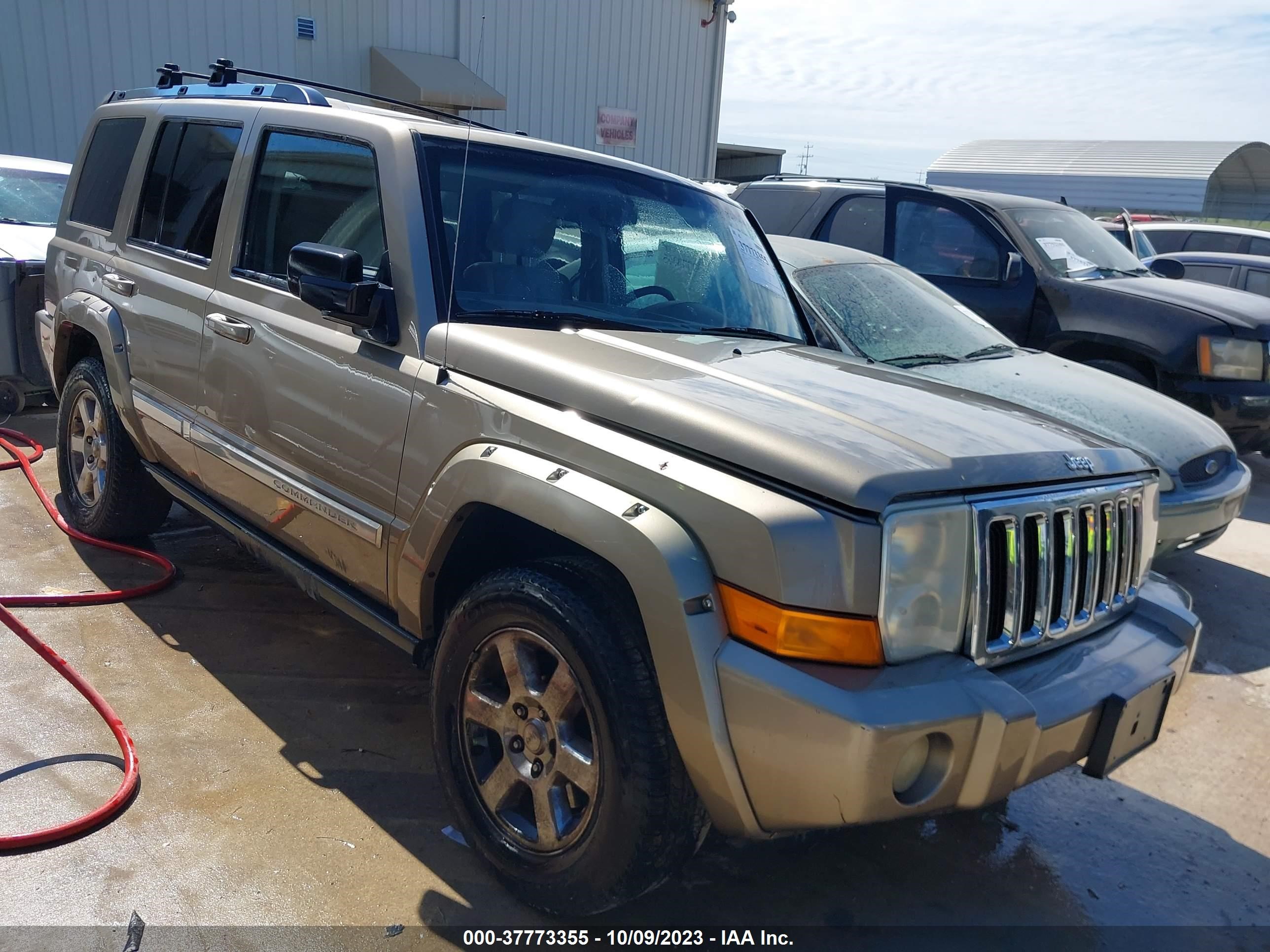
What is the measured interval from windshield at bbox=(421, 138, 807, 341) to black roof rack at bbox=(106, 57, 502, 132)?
0.39 m

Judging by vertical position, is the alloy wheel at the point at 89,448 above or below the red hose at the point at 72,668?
above

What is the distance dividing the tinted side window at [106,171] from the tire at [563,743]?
303 centimetres

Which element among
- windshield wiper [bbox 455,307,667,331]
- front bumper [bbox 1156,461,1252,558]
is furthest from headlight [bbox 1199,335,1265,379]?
windshield wiper [bbox 455,307,667,331]

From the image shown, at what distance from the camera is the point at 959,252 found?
7.23 m

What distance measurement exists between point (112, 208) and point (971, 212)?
5345 mm

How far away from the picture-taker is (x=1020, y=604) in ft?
7.70

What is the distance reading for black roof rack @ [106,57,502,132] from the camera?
3.71 metres

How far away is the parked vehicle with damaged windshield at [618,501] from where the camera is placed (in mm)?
2135

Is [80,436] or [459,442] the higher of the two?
[459,442]

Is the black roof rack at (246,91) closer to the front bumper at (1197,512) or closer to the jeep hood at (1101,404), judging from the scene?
the jeep hood at (1101,404)

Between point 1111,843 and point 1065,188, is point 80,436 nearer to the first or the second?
point 1111,843

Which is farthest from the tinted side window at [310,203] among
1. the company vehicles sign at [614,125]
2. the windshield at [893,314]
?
the company vehicles sign at [614,125]

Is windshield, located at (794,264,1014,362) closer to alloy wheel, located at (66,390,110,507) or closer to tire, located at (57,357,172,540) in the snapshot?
tire, located at (57,357,172,540)

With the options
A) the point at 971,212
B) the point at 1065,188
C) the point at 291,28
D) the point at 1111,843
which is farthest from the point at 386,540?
the point at 1065,188
